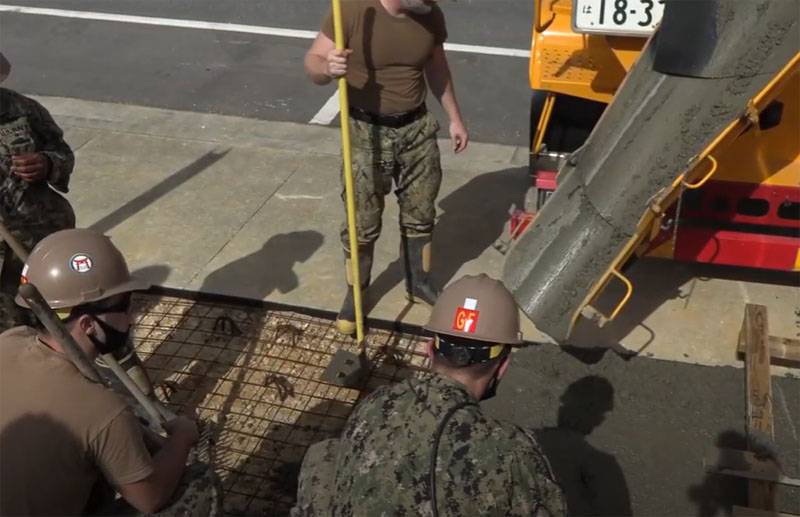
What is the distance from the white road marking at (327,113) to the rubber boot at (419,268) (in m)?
3.21

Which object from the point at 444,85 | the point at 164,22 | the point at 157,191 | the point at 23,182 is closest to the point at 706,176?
the point at 444,85

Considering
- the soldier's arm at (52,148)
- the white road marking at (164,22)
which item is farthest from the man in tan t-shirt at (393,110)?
the white road marking at (164,22)

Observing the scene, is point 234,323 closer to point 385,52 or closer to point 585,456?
point 385,52

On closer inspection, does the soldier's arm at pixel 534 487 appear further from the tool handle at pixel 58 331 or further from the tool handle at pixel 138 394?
the tool handle at pixel 138 394

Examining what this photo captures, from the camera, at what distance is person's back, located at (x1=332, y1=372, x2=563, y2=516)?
234 centimetres

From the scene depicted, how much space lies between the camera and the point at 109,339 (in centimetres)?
304

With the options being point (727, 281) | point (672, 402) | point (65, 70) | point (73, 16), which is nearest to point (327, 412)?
point (672, 402)

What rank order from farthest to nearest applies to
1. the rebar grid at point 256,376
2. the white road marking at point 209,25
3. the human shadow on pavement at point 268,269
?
1. the white road marking at point 209,25
2. the human shadow on pavement at point 268,269
3. the rebar grid at point 256,376

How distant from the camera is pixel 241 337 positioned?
5.14 m

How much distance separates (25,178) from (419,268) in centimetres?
230

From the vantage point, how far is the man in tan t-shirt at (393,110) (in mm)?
4457

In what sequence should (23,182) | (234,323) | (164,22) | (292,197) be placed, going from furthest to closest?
(164,22)
(292,197)
(234,323)
(23,182)

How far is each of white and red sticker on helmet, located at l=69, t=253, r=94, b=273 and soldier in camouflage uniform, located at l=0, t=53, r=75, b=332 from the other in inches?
54.3

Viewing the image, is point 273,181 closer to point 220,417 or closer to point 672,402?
point 220,417
